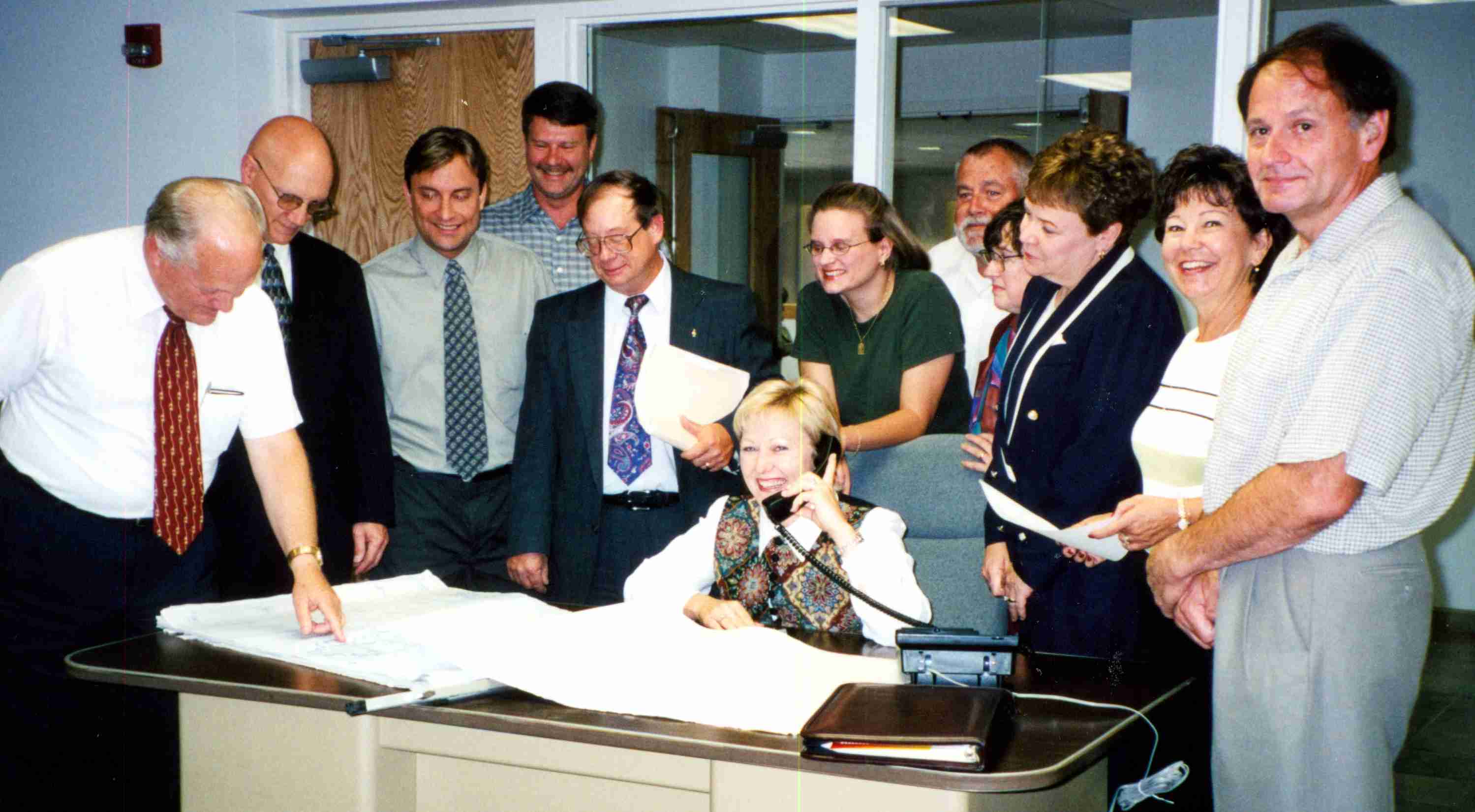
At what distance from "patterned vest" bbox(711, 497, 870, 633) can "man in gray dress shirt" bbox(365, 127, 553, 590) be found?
3.26 ft

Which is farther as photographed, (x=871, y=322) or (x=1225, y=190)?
(x=871, y=322)

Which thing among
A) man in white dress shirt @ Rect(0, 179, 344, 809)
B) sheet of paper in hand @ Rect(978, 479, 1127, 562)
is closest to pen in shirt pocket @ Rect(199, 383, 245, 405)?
man in white dress shirt @ Rect(0, 179, 344, 809)

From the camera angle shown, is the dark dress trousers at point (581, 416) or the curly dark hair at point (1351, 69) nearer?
the curly dark hair at point (1351, 69)

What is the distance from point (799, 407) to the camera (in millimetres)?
2373

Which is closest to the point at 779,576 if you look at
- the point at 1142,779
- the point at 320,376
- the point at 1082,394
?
the point at 1082,394

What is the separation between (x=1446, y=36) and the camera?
3615 millimetres

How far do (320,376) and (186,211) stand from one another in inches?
32.5

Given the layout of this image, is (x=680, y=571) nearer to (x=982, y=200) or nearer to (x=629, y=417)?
(x=629, y=417)

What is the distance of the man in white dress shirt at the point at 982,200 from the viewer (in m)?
3.19

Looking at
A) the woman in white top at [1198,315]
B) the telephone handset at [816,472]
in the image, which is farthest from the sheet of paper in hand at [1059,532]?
the telephone handset at [816,472]

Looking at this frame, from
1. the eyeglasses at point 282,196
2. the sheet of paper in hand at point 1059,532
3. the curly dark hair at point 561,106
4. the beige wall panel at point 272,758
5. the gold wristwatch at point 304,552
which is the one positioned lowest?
the beige wall panel at point 272,758

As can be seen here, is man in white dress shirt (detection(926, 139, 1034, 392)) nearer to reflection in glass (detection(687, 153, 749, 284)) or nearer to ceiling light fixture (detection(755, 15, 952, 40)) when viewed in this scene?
ceiling light fixture (detection(755, 15, 952, 40))

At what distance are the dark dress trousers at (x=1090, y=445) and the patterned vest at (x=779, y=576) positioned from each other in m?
0.31

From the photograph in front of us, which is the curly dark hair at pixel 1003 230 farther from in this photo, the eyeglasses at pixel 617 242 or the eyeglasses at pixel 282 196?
the eyeglasses at pixel 282 196
